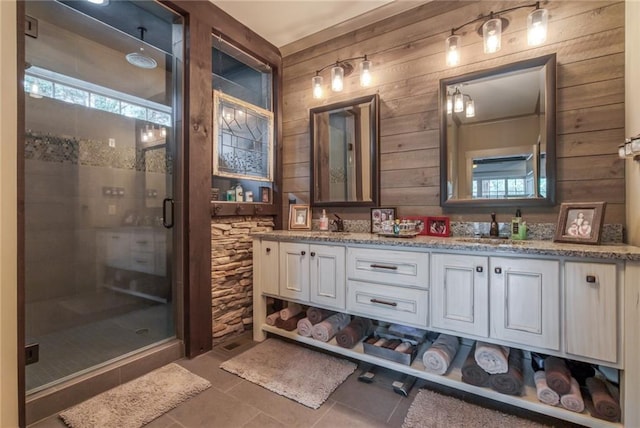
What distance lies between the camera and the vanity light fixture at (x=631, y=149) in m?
1.38

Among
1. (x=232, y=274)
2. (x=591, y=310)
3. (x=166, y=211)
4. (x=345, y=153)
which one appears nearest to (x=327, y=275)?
(x=232, y=274)

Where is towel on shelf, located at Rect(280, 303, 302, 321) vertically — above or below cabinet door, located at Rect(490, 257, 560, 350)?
below

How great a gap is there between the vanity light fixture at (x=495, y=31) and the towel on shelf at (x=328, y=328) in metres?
2.05

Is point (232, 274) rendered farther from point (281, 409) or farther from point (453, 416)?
point (453, 416)

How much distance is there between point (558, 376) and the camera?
1446mm

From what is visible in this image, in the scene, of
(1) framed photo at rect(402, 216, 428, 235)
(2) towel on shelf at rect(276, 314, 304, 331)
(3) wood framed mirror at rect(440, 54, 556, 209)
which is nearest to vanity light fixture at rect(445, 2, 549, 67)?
(3) wood framed mirror at rect(440, 54, 556, 209)

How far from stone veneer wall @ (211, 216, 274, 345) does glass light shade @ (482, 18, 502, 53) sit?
2.18 meters

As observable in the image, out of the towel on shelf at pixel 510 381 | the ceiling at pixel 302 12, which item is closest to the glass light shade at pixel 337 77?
the ceiling at pixel 302 12

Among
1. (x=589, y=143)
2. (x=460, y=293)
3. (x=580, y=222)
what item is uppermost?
(x=589, y=143)

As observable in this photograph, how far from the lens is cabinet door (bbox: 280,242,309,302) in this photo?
7.20 feet

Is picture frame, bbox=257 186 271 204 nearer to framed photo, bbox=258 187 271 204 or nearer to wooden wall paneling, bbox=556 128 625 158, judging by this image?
framed photo, bbox=258 187 271 204

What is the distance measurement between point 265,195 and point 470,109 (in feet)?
6.18

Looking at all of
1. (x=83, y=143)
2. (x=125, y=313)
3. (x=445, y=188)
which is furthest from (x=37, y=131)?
(x=445, y=188)

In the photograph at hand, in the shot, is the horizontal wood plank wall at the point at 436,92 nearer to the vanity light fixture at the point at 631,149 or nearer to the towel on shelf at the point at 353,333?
the vanity light fixture at the point at 631,149
